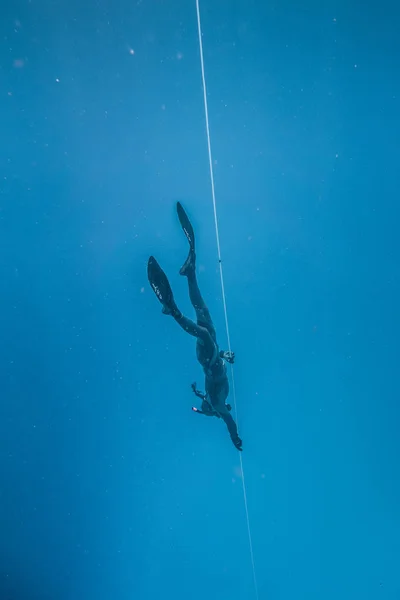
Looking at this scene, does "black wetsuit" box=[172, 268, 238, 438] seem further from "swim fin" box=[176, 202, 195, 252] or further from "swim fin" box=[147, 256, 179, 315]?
"swim fin" box=[147, 256, 179, 315]

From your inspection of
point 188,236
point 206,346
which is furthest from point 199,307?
point 188,236

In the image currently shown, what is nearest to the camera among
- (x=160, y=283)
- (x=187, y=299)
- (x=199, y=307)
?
(x=160, y=283)

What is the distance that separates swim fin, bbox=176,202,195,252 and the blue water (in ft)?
0.77

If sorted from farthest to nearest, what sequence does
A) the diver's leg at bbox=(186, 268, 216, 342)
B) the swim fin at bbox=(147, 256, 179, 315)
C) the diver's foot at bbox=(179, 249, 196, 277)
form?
the diver's leg at bbox=(186, 268, 216, 342) → the diver's foot at bbox=(179, 249, 196, 277) → the swim fin at bbox=(147, 256, 179, 315)

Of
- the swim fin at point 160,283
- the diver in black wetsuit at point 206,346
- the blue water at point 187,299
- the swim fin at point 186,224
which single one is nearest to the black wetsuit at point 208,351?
the diver in black wetsuit at point 206,346

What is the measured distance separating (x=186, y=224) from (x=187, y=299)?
87 centimetres

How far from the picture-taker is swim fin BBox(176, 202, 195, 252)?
3.28m

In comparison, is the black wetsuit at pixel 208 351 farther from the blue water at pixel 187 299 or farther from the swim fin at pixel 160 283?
the blue water at pixel 187 299

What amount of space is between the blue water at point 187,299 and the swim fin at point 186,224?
23 cm

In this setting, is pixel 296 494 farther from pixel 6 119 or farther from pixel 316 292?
pixel 6 119

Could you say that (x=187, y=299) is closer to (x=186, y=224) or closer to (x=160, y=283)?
(x=186, y=224)

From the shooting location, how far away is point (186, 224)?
330 cm

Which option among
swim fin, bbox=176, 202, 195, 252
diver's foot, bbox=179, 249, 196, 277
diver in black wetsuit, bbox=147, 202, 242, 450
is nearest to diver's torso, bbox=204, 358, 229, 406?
diver in black wetsuit, bbox=147, 202, 242, 450

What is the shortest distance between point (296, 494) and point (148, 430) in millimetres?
1876
